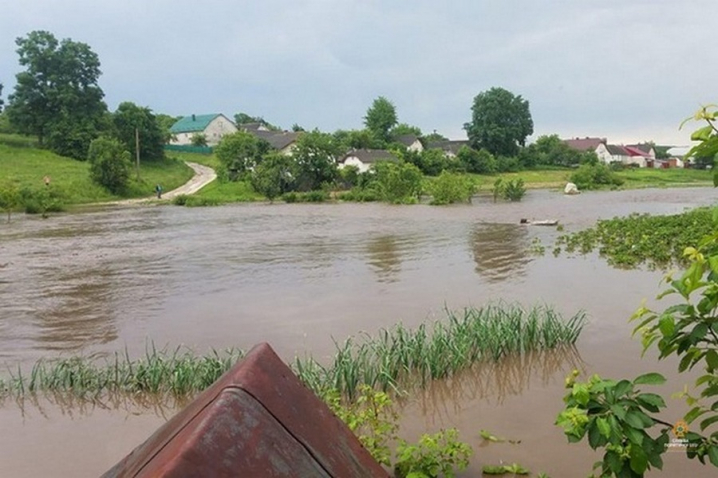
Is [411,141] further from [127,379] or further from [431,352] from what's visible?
[127,379]

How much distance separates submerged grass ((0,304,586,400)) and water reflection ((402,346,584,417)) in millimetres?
101

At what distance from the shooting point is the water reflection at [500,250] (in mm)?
14402

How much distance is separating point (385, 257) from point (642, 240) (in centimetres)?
755

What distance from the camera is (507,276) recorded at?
13758mm

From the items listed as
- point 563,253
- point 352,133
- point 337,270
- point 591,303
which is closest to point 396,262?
point 337,270

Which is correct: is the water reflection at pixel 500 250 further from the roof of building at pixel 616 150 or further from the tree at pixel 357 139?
the roof of building at pixel 616 150

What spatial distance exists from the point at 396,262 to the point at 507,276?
346 centimetres

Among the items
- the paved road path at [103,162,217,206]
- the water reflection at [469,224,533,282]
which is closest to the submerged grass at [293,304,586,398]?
the water reflection at [469,224,533,282]

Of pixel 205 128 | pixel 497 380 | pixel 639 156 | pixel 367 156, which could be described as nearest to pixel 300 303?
pixel 497 380

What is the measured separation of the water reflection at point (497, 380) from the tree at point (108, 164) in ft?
141

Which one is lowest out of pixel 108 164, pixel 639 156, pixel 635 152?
pixel 108 164

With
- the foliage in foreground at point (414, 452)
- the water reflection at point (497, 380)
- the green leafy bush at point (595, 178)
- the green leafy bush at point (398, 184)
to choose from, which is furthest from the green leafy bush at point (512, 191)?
the foliage in foreground at point (414, 452)

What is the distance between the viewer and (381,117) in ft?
268

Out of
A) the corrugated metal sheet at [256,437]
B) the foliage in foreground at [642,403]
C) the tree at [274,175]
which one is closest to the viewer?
the corrugated metal sheet at [256,437]
